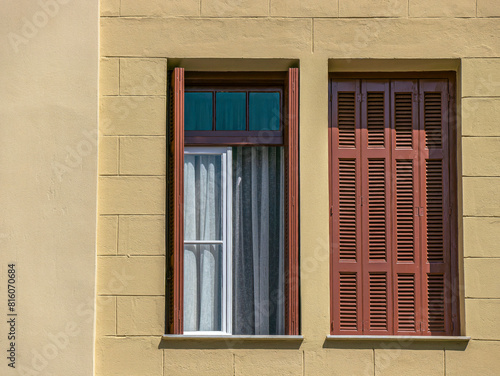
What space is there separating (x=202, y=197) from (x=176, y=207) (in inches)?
18.2

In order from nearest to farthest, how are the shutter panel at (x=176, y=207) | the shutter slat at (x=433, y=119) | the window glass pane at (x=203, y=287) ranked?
the shutter panel at (x=176, y=207) → the window glass pane at (x=203, y=287) → the shutter slat at (x=433, y=119)

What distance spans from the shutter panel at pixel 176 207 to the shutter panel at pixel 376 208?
199cm

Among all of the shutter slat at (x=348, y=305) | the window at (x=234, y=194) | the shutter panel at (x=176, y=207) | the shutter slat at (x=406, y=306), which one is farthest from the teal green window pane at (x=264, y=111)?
the shutter slat at (x=406, y=306)

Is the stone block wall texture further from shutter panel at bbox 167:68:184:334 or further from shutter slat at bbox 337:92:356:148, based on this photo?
shutter slat at bbox 337:92:356:148

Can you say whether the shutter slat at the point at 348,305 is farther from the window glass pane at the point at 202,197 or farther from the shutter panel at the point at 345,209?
the window glass pane at the point at 202,197

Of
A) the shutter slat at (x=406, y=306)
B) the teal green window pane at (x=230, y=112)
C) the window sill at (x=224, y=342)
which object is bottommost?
the window sill at (x=224, y=342)

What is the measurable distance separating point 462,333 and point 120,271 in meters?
3.71

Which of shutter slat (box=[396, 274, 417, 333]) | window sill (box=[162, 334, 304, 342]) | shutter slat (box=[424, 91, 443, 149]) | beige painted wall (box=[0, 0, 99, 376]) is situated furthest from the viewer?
shutter slat (box=[424, 91, 443, 149])

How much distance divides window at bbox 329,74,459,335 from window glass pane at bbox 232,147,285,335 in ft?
1.97

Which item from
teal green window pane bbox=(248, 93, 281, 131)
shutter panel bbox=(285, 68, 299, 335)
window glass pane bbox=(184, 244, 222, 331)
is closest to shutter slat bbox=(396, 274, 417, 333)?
shutter panel bbox=(285, 68, 299, 335)

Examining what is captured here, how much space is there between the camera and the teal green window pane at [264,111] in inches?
375

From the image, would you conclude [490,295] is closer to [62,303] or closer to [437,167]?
[437,167]

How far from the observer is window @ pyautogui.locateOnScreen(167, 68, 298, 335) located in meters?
9.30

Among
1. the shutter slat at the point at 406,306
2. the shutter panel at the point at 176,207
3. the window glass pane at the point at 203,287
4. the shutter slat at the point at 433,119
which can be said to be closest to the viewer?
the shutter panel at the point at 176,207
